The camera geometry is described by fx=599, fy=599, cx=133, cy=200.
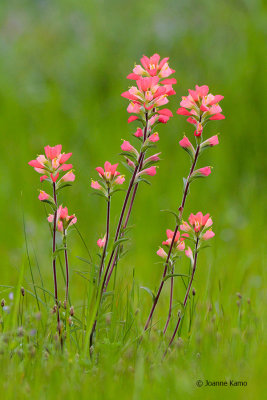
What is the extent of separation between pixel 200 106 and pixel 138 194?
3.08 meters

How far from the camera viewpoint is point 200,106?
7.38ft

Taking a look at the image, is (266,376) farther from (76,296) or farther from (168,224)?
(168,224)

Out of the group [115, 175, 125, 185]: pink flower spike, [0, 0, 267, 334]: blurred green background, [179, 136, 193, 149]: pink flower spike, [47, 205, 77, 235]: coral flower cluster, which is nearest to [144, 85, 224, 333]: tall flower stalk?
[179, 136, 193, 149]: pink flower spike

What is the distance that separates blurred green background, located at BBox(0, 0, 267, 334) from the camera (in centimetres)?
485

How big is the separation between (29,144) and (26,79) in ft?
4.66

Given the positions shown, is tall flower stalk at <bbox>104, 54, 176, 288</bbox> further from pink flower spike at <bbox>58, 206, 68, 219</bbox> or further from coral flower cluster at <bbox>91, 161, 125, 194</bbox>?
pink flower spike at <bbox>58, 206, 68, 219</bbox>

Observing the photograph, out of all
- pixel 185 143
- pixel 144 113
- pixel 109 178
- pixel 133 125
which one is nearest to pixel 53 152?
pixel 109 178

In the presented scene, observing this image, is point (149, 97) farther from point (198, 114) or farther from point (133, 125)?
point (133, 125)

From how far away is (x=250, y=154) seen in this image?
5.58 meters

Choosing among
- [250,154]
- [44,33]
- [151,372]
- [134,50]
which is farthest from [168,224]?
[44,33]

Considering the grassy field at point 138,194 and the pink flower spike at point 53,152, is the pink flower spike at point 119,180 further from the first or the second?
the grassy field at point 138,194

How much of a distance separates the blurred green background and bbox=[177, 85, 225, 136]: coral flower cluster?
162 cm

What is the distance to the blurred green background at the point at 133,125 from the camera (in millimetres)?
4852

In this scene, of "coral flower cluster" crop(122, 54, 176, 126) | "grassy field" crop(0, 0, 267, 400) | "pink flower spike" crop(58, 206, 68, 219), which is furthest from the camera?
"pink flower spike" crop(58, 206, 68, 219)
